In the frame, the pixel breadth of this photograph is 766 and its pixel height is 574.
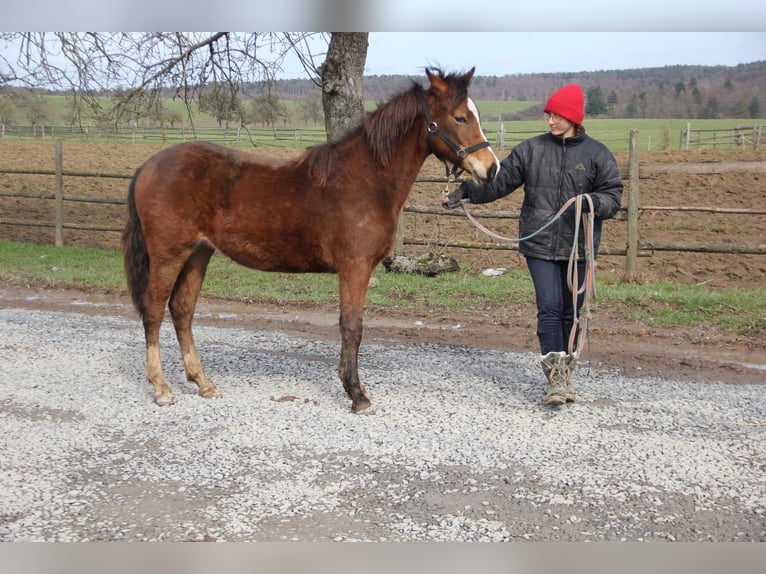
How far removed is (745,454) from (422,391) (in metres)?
2.28

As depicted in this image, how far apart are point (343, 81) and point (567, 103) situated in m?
5.03

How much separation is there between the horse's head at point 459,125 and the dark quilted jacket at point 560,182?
1.05ft

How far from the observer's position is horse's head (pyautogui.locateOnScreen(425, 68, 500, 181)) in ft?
15.7

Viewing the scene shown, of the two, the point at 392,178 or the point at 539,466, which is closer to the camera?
the point at 539,466

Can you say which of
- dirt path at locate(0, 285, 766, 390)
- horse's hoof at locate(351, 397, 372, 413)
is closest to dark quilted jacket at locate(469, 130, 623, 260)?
horse's hoof at locate(351, 397, 372, 413)

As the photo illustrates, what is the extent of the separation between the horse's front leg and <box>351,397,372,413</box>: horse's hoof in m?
0.02

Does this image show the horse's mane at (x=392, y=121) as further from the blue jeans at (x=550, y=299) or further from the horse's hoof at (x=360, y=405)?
the horse's hoof at (x=360, y=405)

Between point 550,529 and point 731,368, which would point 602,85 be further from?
point 550,529

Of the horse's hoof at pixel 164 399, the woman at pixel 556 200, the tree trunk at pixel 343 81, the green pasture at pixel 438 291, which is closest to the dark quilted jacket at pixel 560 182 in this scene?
the woman at pixel 556 200

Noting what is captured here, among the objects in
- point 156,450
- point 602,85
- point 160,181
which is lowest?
point 156,450

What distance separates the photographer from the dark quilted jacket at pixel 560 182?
4945 millimetres

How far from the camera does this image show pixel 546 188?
5000mm

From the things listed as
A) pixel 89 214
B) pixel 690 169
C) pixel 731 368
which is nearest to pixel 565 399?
pixel 731 368

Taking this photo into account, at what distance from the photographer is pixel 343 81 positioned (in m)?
9.22
